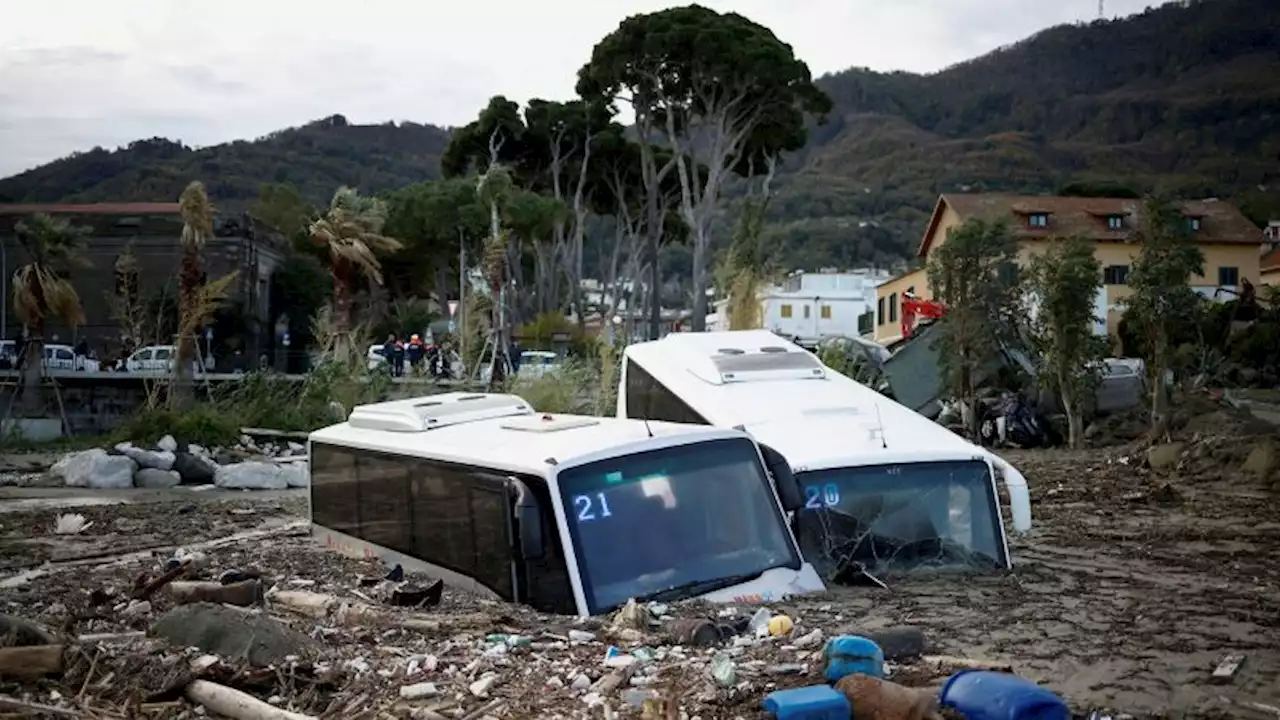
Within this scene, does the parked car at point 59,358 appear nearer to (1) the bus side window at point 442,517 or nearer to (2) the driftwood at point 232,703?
(1) the bus side window at point 442,517

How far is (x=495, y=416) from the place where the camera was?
11641 millimetres

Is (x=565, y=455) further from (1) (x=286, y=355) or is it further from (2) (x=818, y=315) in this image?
(2) (x=818, y=315)

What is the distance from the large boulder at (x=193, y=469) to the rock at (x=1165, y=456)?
15898mm

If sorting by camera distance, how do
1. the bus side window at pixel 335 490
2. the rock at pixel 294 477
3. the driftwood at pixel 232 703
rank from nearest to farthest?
the driftwood at pixel 232 703
the bus side window at pixel 335 490
the rock at pixel 294 477

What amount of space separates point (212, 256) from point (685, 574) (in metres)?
56.5

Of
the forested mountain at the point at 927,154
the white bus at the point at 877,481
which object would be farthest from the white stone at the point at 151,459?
the forested mountain at the point at 927,154

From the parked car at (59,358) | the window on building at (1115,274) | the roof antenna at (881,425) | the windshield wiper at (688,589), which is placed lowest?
the parked car at (59,358)

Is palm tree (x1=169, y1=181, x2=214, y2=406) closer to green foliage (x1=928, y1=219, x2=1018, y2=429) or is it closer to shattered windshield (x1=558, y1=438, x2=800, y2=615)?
green foliage (x1=928, y1=219, x2=1018, y2=429)

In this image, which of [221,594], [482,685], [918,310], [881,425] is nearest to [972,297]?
[918,310]

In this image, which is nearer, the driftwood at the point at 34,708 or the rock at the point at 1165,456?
the driftwood at the point at 34,708

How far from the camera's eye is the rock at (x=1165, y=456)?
2105cm

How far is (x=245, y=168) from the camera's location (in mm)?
132750

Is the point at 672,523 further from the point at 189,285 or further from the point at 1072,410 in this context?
the point at 189,285

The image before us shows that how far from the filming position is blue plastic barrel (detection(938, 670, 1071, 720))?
A: 5.42 m
